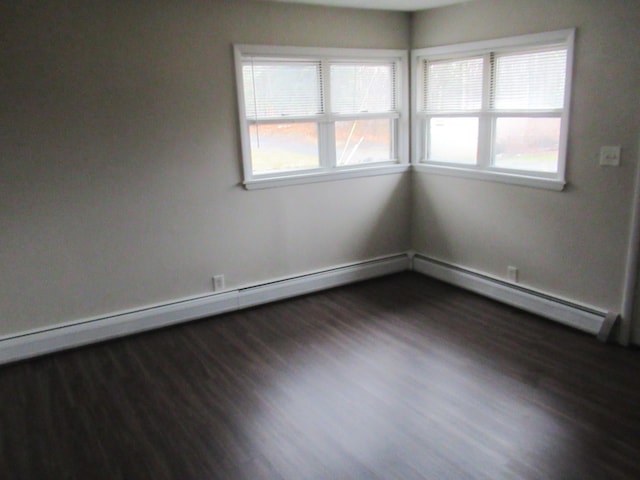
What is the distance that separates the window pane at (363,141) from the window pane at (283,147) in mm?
270

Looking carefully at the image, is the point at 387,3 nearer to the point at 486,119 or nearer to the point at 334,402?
the point at 486,119

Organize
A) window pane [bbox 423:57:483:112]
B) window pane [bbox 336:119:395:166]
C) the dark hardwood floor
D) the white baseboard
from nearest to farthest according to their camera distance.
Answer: the dark hardwood floor, the white baseboard, window pane [bbox 423:57:483:112], window pane [bbox 336:119:395:166]

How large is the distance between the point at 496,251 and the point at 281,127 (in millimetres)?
2047

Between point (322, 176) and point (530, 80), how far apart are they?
1788mm

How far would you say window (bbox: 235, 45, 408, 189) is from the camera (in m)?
4.04

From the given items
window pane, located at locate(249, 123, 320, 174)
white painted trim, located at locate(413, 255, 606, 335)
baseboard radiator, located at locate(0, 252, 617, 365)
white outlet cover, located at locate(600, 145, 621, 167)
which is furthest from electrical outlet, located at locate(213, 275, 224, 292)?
white outlet cover, located at locate(600, 145, 621, 167)

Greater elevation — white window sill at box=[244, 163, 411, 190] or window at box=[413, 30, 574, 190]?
window at box=[413, 30, 574, 190]

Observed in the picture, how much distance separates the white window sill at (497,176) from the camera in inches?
144

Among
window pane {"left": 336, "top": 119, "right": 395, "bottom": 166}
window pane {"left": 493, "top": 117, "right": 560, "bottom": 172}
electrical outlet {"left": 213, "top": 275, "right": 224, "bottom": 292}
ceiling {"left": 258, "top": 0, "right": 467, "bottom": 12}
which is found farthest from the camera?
window pane {"left": 336, "top": 119, "right": 395, "bottom": 166}

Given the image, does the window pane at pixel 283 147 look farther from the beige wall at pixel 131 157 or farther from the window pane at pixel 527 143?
the window pane at pixel 527 143

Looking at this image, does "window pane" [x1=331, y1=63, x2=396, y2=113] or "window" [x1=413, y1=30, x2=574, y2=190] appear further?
"window pane" [x1=331, y1=63, x2=396, y2=113]

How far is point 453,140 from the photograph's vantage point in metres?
4.56

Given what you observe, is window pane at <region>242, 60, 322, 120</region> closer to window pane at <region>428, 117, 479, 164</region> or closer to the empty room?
the empty room

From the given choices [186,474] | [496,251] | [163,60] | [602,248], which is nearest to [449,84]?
[496,251]
